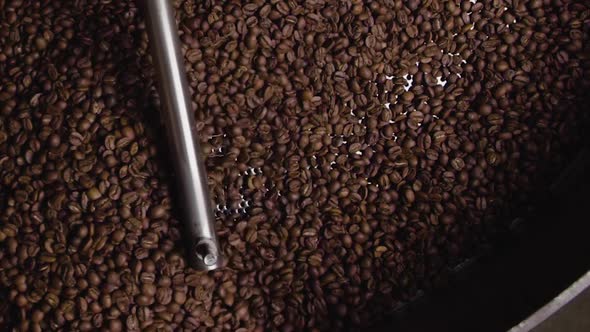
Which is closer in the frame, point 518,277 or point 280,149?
point 518,277

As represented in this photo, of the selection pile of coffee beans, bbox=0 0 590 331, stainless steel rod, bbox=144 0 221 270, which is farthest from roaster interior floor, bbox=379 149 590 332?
Result: stainless steel rod, bbox=144 0 221 270

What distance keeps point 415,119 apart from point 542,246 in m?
0.37

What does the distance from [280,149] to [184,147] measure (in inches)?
8.9

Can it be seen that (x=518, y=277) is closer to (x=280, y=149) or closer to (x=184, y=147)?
(x=280, y=149)

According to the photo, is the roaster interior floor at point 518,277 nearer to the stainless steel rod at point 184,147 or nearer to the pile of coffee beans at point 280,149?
the pile of coffee beans at point 280,149

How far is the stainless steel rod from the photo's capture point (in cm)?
116

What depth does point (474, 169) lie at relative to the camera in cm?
135

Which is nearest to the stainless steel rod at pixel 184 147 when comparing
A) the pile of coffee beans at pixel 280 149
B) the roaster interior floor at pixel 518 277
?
the pile of coffee beans at pixel 280 149

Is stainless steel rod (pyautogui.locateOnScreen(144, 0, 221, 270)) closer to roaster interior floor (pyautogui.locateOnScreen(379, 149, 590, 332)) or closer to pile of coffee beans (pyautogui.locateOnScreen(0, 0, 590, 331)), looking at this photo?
pile of coffee beans (pyautogui.locateOnScreen(0, 0, 590, 331))

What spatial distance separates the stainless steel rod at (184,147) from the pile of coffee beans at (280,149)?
0.09 metres

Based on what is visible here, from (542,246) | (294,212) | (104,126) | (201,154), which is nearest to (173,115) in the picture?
(201,154)

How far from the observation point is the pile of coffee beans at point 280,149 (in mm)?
1266

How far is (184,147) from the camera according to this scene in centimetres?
120

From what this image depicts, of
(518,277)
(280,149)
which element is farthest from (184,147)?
(518,277)
